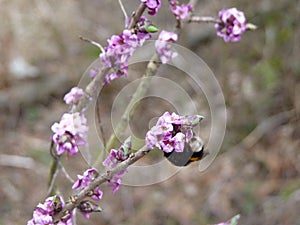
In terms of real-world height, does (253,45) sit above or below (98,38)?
below

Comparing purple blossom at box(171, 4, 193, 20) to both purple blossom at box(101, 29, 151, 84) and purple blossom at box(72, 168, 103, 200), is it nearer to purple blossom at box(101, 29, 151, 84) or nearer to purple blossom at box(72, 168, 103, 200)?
purple blossom at box(101, 29, 151, 84)

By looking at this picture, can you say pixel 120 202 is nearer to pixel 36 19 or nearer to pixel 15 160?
pixel 15 160

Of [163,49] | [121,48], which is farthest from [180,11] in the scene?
[121,48]

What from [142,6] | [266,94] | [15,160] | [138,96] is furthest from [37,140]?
[142,6]

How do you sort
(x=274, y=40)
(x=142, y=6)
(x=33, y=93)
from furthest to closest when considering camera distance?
(x=33, y=93)
(x=274, y=40)
(x=142, y=6)

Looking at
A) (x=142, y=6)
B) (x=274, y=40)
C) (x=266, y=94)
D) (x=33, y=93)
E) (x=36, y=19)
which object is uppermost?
(x=36, y=19)
